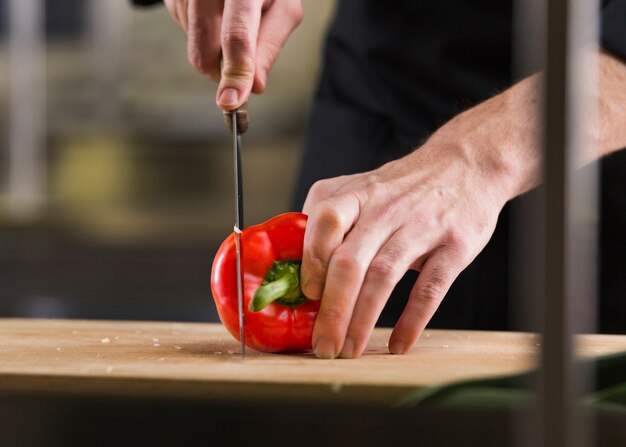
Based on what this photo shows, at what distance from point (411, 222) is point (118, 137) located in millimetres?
2551

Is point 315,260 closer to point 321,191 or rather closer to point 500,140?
point 321,191

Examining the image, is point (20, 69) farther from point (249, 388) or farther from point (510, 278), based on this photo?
point (249, 388)

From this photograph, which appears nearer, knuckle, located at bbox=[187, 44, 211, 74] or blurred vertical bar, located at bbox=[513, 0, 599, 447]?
blurred vertical bar, located at bbox=[513, 0, 599, 447]

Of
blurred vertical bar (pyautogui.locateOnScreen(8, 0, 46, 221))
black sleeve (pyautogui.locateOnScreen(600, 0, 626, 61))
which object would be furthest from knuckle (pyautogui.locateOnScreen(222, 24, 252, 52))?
blurred vertical bar (pyautogui.locateOnScreen(8, 0, 46, 221))

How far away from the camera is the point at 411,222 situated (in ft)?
2.60

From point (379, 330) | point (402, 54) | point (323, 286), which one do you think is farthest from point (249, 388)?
point (402, 54)

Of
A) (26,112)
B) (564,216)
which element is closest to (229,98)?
(564,216)

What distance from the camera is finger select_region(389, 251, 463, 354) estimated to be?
0.78 metres

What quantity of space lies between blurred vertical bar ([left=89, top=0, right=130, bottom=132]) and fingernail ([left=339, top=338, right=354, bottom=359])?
8.35 ft

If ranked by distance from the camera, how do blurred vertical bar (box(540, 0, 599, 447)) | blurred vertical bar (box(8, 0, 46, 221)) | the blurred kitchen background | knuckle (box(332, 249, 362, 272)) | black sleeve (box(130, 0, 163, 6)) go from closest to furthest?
blurred vertical bar (box(540, 0, 599, 447)) < knuckle (box(332, 249, 362, 272)) < black sleeve (box(130, 0, 163, 6)) < the blurred kitchen background < blurred vertical bar (box(8, 0, 46, 221))

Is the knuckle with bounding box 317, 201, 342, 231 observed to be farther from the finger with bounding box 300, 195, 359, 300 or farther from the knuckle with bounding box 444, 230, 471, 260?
the knuckle with bounding box 444, 230, 471, 260

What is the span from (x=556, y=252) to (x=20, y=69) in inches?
130

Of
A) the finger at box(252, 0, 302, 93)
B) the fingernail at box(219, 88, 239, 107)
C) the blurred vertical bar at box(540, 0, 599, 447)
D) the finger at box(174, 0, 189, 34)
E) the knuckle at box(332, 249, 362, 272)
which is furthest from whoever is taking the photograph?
the finger at box(174, 0, 189, 34)

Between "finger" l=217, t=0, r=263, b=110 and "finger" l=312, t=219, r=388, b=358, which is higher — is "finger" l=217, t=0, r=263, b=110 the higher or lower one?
the higher one
